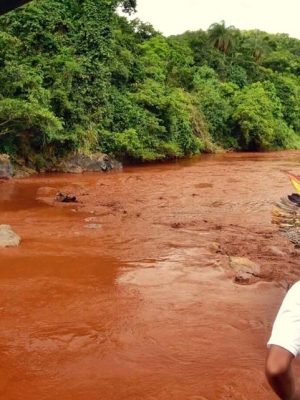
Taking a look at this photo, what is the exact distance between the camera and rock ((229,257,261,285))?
7084 mm

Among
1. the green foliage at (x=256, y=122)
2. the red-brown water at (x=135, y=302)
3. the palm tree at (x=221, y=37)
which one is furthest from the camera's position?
the palm tree at (x=221, y=37)

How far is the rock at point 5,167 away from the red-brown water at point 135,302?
5.01 meters

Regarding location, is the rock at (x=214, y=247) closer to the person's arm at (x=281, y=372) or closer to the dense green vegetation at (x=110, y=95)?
the person's arm at (x=281, y=372)

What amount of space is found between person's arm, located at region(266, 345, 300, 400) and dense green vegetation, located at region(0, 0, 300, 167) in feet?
54.9

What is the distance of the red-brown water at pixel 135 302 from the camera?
4.17m

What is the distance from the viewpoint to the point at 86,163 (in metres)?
21.8

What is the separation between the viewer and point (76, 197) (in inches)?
566

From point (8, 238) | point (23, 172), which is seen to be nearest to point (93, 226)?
point (8, 238)

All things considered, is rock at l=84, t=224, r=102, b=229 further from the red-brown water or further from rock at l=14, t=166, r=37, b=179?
rock at l=14, t=166, r=37, b=179

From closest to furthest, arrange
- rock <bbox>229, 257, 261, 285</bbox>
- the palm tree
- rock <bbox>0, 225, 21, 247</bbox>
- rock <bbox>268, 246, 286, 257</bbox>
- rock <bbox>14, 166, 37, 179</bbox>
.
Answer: rock <bbox>229, 257, 261, 285</bbox> → rock <bbox>0, 225, 21, 247</bbox> → rock <bbox>268, 246, 286, 257</bbox> → rock <bbox>14, 166, 37, 179</bbox> → the palm tree

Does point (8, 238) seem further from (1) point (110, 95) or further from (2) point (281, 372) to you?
(1) point (110, 95)

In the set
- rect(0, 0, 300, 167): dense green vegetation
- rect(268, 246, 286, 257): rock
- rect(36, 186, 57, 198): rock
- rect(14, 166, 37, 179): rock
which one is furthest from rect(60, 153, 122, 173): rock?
rect(268, 246, 286, 257): rock

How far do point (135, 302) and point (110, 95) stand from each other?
20.0 metres

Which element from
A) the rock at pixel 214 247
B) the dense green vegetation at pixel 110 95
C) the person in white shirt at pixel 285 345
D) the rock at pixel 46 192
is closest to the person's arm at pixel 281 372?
the person in white shirt at pixel 285 345
